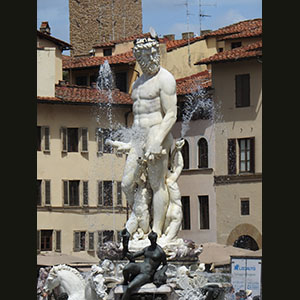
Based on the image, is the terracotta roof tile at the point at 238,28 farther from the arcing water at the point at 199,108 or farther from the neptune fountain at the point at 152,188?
the neptune fountain at the point at 152,188

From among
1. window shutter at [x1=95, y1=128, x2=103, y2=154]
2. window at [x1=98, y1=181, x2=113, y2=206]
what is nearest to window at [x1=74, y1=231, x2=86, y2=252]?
window at [x1=98, y1=181, x2=113, y2=206]

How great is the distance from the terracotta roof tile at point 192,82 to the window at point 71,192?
562 cm

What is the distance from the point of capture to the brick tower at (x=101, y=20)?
3388 inches

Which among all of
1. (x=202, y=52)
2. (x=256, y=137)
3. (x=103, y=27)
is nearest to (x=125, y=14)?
(x=103, y=27)

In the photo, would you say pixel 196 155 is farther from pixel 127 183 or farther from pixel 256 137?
pixel 127 183

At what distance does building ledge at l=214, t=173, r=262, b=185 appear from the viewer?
56.9 metres

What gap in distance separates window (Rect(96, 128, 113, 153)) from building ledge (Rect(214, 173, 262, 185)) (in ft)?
14.1

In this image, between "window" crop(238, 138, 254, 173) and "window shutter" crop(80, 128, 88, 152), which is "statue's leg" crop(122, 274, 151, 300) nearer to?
"window" crop(238, 138, 254, 173)

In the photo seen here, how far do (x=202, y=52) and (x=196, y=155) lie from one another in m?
6.18

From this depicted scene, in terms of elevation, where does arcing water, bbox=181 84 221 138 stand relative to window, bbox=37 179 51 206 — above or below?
above

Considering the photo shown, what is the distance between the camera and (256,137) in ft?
186

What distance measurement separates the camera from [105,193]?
57.6 metres

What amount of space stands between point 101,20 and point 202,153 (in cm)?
3077

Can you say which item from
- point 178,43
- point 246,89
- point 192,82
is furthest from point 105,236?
point 178,43
